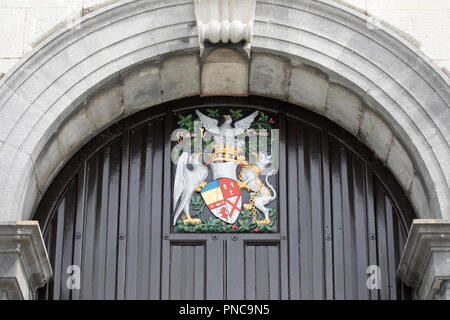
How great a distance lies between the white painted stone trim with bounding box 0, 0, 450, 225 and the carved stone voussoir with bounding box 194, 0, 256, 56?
88 millimetres

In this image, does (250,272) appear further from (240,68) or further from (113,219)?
(240,68)

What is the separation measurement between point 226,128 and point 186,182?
2.15 ft

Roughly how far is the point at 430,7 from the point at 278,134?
174 centimetres

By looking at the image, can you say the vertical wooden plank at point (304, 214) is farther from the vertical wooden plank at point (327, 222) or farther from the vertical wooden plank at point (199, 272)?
the vertical wooden plank at point (199, 272)

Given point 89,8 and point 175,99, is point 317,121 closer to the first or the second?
point 175,99

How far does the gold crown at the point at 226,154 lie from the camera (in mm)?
12109

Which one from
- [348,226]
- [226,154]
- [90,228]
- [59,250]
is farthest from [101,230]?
[348,226]

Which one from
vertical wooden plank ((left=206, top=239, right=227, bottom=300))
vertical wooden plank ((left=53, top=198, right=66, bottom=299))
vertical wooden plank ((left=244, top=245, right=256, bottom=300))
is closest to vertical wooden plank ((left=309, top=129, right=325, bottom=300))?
vertical wooden plank ((left=244, top=245, right=256, bottom=300))

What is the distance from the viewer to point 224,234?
11.8 meters

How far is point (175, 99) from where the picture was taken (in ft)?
40.7

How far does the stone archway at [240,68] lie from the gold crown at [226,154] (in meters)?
0.71

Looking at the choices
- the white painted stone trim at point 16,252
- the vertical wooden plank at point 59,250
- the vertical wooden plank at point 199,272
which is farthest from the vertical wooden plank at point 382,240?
the white painted stone trim at point 16,252

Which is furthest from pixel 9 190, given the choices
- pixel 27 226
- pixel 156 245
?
pixel 156 245

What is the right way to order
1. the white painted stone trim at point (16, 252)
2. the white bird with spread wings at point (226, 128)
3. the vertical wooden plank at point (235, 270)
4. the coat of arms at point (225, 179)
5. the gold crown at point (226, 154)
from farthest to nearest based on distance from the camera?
the white bird with spread wings at point (226, 128) < the gold crown at point (226, 154) < the coat of arms at point (225, 179) < the vertical wooden plank at point (235, 270) < the white painted stone trim at point (16, 252)
